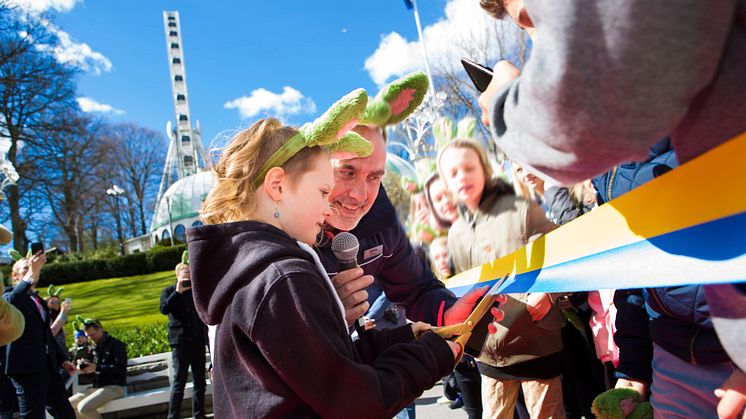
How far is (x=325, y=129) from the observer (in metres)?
1.78

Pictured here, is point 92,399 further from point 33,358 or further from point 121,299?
point 121,299

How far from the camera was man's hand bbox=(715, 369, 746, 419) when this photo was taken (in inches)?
56.0

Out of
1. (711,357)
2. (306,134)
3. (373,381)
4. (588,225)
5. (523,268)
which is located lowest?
(711,357)

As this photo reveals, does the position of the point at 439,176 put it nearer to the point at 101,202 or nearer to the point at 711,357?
the point at 711,357

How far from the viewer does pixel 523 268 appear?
1819 mm

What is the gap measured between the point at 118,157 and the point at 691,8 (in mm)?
45201

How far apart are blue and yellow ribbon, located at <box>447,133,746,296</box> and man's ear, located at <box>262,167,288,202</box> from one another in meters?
0.89

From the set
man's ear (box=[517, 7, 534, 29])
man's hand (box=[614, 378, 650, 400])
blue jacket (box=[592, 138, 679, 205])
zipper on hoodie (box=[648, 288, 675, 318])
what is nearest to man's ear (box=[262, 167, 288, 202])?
man's ear (box=[517, 7, 534, 29])

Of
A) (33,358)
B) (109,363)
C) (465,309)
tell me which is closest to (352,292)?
(465,309)

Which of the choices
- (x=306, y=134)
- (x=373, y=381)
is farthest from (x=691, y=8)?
(x=306, y=134)

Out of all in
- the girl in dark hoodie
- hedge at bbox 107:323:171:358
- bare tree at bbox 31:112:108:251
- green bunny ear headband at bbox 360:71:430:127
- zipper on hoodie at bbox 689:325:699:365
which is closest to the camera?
the girl in dark hoodie

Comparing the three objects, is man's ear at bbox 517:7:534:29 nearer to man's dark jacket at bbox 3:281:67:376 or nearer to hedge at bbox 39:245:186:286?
man's dark jacket at bbox 3:281:67:376

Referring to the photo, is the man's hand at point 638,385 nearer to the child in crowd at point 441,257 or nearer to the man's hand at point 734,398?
the man's hand at point 734,398

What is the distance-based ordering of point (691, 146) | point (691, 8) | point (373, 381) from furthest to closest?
point (373, 381) < point (691, 146) < point (691, 8)
